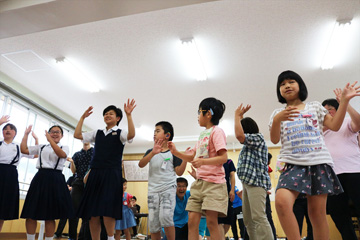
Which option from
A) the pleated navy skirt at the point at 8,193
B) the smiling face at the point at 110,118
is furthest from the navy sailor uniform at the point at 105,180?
the pleated navy skirt at the point at 8,193

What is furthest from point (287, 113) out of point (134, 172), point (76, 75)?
point (134, 172)

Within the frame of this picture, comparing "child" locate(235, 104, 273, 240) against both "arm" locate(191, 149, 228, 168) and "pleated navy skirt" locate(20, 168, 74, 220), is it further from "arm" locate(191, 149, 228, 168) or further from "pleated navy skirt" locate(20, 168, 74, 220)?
"pleated navy skirt" locate(20, 168, 74, 220)

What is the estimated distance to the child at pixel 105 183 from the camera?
233 centimetres

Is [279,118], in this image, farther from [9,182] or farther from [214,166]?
[9,182]

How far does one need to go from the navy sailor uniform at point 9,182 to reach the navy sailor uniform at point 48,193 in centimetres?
50

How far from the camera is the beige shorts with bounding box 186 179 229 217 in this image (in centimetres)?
194

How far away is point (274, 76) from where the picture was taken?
17.7 feet

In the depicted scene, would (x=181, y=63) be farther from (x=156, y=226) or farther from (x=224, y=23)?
(x=156, y=226)

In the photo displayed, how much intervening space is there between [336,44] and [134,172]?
7530mm

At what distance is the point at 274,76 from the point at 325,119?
3951 mm

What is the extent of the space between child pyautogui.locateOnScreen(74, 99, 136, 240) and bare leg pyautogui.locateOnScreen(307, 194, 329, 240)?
1544 mm

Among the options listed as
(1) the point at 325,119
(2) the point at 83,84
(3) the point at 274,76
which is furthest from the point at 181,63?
(1) the point at 325,119

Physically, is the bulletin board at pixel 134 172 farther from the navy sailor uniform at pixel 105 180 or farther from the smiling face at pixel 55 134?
the navy sailor uniform at pixel 105 180

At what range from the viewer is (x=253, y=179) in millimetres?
2238
